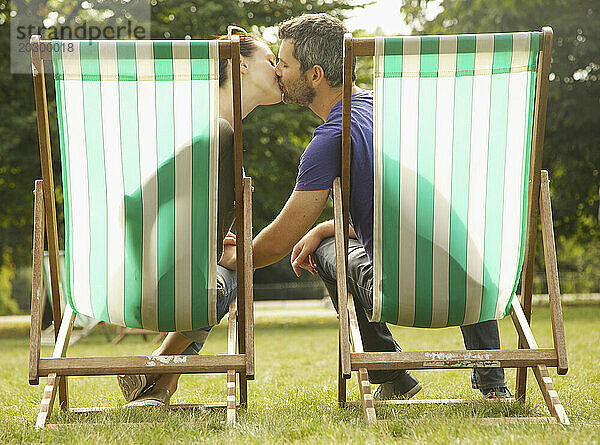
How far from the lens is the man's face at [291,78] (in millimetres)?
2867

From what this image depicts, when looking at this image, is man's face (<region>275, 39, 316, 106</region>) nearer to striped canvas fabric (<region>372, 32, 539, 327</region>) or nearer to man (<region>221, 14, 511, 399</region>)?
man (<region>221, 14, 511, 399</region>)

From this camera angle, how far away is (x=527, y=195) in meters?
2.53

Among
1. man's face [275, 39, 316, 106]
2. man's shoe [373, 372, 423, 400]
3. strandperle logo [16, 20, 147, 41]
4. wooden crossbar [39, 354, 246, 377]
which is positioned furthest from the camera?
strandperle logo [16, 20, 147, 41]

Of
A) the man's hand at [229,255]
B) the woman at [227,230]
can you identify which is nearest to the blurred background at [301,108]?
the woman at [227,230]

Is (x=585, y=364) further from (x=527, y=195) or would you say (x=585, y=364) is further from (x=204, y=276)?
(x=204, y=276)

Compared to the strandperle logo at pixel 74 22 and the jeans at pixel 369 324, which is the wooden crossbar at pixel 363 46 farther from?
the strandperle logo at pixel 74 22

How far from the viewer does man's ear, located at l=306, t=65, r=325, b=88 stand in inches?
113

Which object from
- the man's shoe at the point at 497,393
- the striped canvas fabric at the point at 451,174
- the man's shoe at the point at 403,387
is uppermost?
the striped canvas fabric at the point at 451,174

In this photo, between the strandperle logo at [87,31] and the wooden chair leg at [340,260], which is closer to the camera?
the wooden chair leg at [340,260]

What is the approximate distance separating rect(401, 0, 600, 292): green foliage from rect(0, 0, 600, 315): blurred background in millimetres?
18

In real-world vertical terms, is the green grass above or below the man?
below

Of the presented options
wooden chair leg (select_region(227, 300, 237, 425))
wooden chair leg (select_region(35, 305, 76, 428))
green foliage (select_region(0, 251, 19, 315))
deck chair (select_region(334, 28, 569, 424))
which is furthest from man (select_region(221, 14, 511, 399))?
green foliage (select_region(0, 251, 19, 315))

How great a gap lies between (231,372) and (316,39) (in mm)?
1293

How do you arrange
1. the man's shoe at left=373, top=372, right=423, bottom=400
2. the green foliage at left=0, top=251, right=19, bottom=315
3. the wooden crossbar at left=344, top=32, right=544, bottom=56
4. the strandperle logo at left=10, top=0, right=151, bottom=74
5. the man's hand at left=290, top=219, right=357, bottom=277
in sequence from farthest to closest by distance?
the green foliage at left=0, top=251, right=19, bottom=315 < the strandperle logo at left=10, top=0, right=151, bottom=74 < the man's shoe at left=373, top=372, right=423, bottom=400 < the man's hand at left=290, top=219, right=357, bottom=277 < the wooden crossbar at left=344, top=32, right=544, bottom=56
